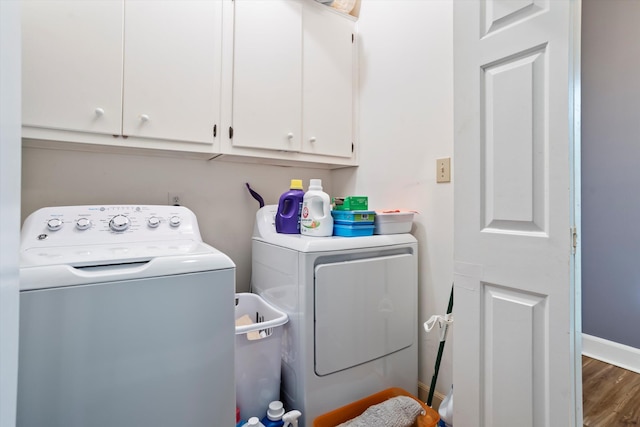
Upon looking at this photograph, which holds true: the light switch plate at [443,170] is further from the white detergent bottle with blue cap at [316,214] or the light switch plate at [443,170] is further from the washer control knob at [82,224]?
the washer control knob at [82,224]

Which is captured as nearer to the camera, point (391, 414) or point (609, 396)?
point (391, 414)

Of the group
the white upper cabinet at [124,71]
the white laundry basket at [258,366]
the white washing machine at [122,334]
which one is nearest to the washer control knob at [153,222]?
the white washing machine at [122,334]

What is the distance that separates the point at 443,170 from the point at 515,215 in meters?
0.59

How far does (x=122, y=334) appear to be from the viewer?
36.1 inches

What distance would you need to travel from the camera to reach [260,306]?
1675 mm

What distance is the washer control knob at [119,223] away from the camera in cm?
130

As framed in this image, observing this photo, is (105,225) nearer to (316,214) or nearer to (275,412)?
(316,214)

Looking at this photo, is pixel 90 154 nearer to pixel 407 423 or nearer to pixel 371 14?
pixel 371 14

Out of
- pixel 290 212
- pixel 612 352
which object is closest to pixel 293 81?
pixel 290 212

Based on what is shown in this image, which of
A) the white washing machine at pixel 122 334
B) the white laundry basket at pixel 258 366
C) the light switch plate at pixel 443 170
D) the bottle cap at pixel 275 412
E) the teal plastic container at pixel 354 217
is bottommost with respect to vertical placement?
the bottle cap at pixel 275 412

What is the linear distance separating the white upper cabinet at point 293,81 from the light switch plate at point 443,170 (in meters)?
0.65

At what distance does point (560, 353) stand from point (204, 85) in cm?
185

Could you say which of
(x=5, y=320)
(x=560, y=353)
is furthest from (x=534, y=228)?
(x=5, y=320)

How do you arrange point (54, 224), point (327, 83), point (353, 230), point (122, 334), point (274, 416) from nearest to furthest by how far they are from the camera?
point (122, 334) < point (54, 224) < point (274, 416) < point (353, 230) < point (327, 83)
